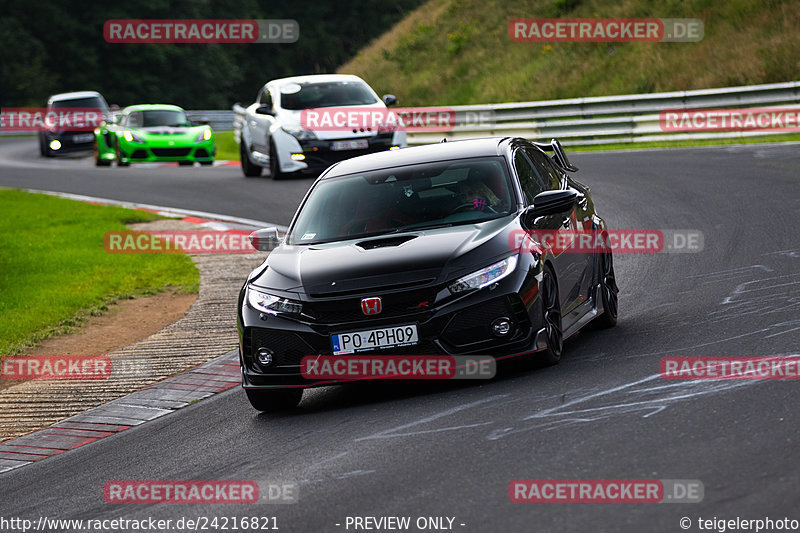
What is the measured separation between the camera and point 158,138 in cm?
2748

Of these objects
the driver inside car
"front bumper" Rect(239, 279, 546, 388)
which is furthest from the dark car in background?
"front bumper" Rect(239, 279, 546, 388)

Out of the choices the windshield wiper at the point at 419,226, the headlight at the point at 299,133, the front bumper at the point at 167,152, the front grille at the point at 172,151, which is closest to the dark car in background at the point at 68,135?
the front bumper at the point at 167,152

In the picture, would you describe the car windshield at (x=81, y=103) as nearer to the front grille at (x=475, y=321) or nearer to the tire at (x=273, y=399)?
the tire at (x=273, y=399)

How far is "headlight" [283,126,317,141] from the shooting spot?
21.0 metres

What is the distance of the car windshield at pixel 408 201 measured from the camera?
27.6 feet

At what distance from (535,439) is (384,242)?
2.21 meters

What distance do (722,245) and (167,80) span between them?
2366 inches

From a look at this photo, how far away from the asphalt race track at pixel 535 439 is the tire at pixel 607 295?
173mm

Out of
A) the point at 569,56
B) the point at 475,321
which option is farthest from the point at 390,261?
the point at 569,56

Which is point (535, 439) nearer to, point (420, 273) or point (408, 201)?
point (420, 273)

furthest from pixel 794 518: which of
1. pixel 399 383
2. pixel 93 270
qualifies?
pixel 93 270

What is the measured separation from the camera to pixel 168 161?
90.9 ft

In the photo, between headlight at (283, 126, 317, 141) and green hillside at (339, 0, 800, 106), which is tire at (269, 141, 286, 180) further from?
green hillside at (339, 0, 800, 106)

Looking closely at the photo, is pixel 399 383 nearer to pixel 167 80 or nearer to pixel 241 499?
pixel 241 499
